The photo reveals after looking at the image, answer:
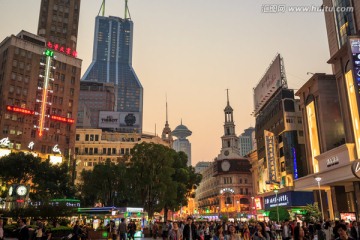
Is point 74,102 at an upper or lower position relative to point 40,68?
lower

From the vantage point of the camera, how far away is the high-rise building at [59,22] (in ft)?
314

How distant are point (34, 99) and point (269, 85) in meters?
55.3

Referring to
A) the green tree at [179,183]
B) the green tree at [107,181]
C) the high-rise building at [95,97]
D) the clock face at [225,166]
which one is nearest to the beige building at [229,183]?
the clock face at [225,166]

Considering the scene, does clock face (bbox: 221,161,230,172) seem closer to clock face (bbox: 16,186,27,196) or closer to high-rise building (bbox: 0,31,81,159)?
high-rise building (bbox: 0,31,81,159)

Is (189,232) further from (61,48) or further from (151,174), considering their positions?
(61,48)

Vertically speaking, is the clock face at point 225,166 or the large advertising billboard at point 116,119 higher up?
the large advertising billboard at point 116,119

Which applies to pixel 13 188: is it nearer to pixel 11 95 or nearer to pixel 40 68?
pixel 11 95

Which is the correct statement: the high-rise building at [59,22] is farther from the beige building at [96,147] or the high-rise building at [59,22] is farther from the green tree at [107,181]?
the green tree at [107,181]

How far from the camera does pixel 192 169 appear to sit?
212 ft

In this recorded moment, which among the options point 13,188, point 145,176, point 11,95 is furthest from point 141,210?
point 11,95

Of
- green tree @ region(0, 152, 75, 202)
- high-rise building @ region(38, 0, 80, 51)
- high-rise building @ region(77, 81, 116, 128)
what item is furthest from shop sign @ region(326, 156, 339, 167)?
high-rise building @ region(77, 81, 116, 128)

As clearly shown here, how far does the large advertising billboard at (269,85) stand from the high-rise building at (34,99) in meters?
48.0

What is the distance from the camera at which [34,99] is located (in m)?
81.6

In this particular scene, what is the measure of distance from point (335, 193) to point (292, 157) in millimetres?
18402
